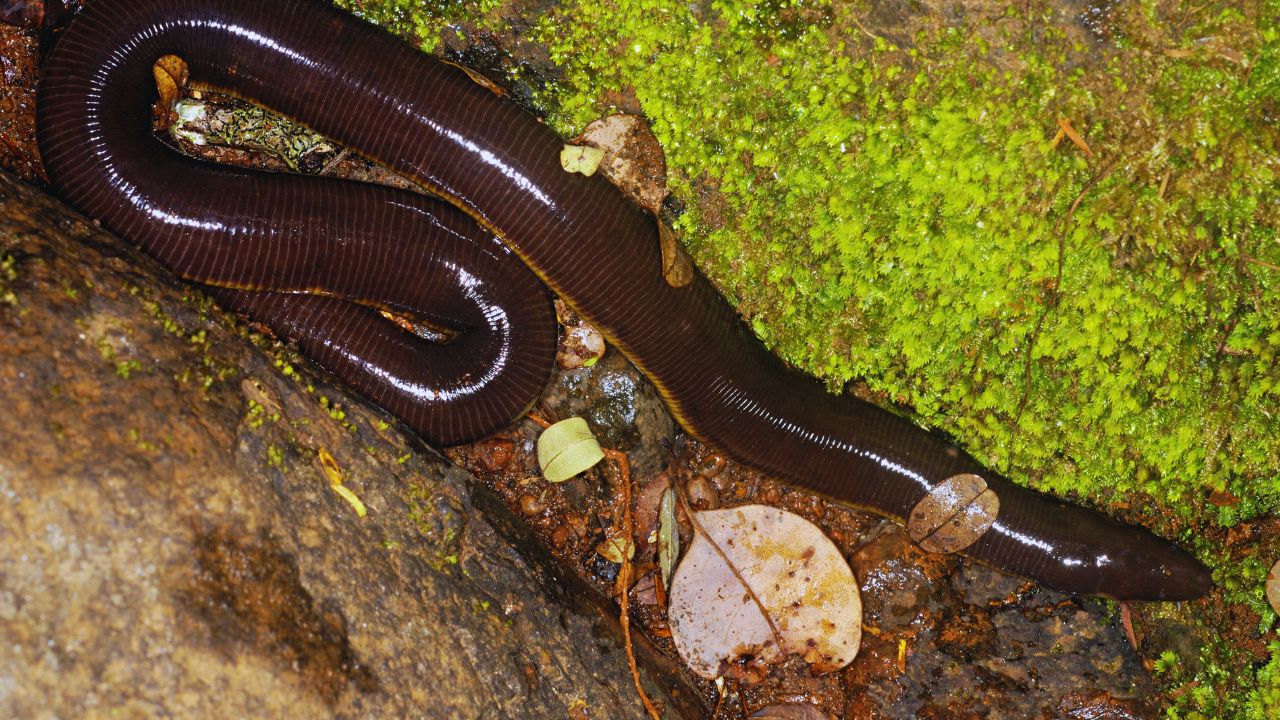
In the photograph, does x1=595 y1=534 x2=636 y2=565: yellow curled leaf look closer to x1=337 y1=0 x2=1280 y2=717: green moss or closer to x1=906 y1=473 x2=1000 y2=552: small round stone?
x1=337 y1=0 x2=1280 y2=717: green moss

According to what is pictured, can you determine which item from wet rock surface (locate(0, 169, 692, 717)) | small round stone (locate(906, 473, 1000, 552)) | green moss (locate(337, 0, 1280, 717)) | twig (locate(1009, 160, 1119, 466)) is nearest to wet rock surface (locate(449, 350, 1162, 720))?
small round stone (locate(906, 473, 1000, 552))

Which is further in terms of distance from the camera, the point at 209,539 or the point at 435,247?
the point at 435,247

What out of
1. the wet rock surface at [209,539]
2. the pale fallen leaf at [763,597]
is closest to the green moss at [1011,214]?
the pale fallen leaf at [763,597]

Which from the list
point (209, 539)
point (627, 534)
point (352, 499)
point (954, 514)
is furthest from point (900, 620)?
point (209, 539)

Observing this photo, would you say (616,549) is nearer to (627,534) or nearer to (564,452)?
(627,534)

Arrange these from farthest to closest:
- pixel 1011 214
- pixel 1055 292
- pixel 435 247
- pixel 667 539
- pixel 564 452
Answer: pixel 667 539, pixel 564 452, pixel 435 247, pixel 1055 292, pixel 1011 214

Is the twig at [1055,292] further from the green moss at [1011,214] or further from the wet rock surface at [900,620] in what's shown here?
the wet rock surface at [900,620]
